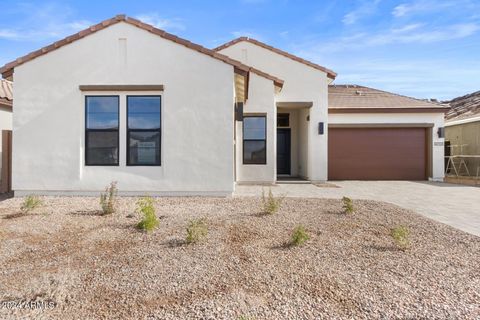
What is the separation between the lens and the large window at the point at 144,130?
29.3ft

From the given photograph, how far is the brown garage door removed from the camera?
1453 cm

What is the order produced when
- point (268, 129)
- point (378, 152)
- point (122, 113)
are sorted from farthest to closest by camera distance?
1. point (378, 152)
2. point (268, 129)
3. point (122, 113)

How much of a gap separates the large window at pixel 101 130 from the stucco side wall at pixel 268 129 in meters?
4.95

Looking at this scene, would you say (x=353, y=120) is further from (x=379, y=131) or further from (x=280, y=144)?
(x=280, y=144)

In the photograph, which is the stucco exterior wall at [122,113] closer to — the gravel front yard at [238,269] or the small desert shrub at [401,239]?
the gravel front yard at [238,269]

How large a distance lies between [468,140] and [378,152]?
493cm

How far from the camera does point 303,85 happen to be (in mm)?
13289

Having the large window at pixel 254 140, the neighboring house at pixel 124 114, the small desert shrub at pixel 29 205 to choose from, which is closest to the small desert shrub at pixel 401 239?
the neighboring house at pixel 124 114

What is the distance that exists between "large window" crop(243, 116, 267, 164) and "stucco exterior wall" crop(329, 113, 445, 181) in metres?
3.43

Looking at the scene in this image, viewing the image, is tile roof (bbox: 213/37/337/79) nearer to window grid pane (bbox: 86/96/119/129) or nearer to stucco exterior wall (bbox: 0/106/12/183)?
window grid pane (bbox: 86/96/119/129)

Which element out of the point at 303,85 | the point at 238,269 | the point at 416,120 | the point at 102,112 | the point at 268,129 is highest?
the point at 303,85

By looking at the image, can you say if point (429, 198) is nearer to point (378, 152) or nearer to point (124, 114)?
point (378, 152)

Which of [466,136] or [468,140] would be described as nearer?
[468,140]

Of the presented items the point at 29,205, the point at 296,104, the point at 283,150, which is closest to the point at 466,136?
the point at 283,150
